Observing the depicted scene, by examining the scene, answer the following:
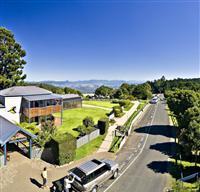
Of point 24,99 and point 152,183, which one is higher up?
point 24,99

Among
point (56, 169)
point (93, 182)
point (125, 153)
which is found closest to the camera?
point (93, 182)

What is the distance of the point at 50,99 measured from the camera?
122ft

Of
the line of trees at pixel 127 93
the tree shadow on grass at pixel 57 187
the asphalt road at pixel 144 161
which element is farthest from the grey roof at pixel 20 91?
the line of trees at pixel 127 93

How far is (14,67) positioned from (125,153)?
119ft

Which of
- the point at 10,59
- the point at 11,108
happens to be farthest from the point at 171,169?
the point at 10,59

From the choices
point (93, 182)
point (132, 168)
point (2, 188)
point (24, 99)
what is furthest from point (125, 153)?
point (24, 99)

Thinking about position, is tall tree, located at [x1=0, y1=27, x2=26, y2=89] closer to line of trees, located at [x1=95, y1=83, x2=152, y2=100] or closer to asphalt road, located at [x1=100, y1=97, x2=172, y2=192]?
asphalt road, located at [x1=100, y1=97, x2=172, y2=192]

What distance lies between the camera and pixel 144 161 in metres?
22.2

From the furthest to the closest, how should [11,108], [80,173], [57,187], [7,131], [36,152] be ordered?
[11,108]
[36,152]
[7,131]
[80,173]
[57,187]

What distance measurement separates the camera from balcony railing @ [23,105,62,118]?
113ft

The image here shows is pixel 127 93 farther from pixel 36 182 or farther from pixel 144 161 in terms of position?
pixel 36 182

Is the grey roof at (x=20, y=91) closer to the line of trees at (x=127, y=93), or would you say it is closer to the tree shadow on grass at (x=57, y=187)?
the tree shadow on grass at (x=57, y=187)

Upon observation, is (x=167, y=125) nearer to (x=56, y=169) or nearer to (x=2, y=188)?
(x=56, y=169)

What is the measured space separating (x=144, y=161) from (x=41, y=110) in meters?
20.8
